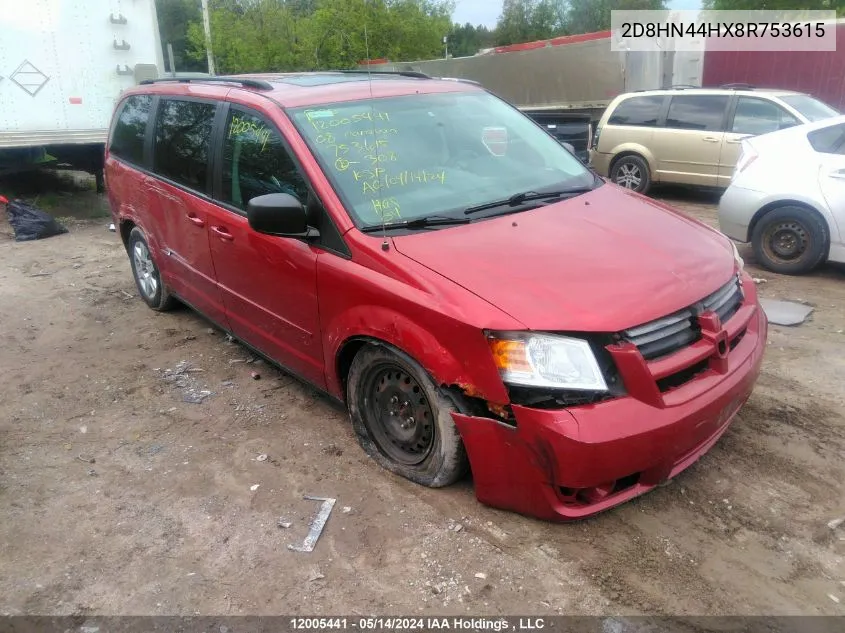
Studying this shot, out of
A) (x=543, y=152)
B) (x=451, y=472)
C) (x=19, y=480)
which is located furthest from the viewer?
(x=543, y=152)

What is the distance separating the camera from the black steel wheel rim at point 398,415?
3.10 meters

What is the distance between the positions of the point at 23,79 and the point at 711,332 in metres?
9.41

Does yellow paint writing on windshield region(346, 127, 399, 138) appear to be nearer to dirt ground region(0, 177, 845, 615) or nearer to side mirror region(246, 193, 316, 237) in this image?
side mirror region(246, 193, 316, 237)

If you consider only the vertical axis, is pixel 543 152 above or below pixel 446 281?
above

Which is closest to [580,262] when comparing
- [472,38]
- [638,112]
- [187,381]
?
[187,381]

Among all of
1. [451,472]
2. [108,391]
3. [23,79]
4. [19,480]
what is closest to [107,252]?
[23,79]

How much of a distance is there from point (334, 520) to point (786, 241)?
17.5 feet

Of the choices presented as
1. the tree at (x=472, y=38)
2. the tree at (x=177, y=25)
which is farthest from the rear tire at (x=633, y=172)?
the tree at (x=472, y=38)

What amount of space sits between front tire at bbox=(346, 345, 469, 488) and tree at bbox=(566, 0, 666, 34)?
55954 mm

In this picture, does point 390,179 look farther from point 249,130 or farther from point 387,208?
point 249,130

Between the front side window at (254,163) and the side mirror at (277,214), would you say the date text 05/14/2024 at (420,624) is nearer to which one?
the side mirror at (277,214)

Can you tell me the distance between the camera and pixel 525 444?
8.63 ft

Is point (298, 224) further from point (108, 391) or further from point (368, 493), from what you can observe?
point (108, 391)

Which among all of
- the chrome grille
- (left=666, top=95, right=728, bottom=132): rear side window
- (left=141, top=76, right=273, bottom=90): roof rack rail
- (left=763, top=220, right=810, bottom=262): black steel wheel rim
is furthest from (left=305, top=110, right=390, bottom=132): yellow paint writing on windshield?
(left=666, top=95, right=728, bottom=132): rear side window
